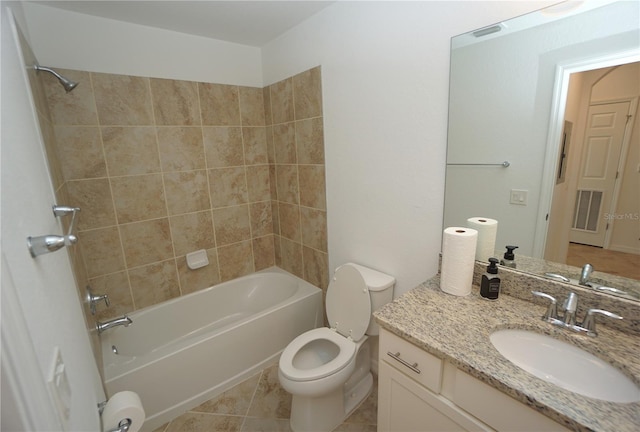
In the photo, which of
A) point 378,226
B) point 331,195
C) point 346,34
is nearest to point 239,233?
point 331,195

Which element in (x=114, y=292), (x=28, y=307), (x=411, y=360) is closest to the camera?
(x=28, y=307)

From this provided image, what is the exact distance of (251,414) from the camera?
5.57ft

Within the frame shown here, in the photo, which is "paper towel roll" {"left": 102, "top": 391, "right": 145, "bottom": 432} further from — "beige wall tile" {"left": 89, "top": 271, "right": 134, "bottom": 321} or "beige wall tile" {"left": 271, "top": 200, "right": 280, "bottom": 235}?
"beige wall tile" {"left": 271, "top": 200, "right": 280, "bottom": 235}

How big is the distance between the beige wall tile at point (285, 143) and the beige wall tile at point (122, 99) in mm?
905

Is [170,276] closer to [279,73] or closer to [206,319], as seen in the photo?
[206,319]

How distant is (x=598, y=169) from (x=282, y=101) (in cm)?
190

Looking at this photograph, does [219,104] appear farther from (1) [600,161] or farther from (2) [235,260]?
(1) [600,161]

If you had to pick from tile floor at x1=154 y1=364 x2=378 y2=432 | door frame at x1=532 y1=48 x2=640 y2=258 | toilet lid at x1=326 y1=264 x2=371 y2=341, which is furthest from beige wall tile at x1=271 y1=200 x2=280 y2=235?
door frame at x1=532 y1=48 x2=640 y2=258

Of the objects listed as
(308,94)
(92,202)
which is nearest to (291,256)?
(308,94)

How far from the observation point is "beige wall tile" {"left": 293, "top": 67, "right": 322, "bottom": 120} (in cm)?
189

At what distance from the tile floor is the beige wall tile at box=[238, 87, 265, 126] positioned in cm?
199

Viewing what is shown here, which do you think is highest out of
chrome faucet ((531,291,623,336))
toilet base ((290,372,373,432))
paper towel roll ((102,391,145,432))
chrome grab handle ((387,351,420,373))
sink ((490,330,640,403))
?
chrome faucet ((531,291,623,336))

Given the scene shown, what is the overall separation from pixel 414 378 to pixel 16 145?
1327mm

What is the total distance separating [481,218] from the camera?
1.31 meters
